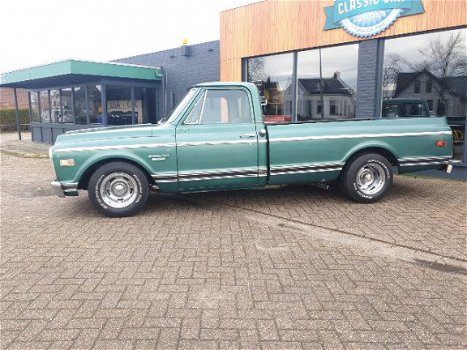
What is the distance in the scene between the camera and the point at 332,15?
973 cm

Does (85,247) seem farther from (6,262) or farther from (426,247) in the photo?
(426,247)

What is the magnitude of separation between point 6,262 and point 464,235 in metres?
5.51

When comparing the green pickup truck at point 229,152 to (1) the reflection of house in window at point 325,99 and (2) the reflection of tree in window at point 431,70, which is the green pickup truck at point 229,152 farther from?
(1) the reflection of house in window at point 325,99

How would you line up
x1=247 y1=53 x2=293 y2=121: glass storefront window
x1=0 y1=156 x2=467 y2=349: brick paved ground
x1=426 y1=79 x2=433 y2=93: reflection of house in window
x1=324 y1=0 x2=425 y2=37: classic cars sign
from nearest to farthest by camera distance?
x1=0 y1=156 x2=467 y2=349: brick paved ground, x1=324 y1=0 x2=425 y2=37: classic cars sign, x1=426 y1=79 x2=433 y2=93: reflection of house in window, x1=247 y1=53 x2=293 y2=121: glass storefront window

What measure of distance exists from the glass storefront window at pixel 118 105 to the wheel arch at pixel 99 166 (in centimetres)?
1027

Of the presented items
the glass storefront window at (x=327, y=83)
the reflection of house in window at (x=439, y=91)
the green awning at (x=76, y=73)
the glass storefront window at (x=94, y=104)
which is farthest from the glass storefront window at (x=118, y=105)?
the reflection of house in window at (x=439, y=91)

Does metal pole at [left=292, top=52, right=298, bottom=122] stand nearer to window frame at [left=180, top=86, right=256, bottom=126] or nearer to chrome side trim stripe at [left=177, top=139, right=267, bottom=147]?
window frame at [left=180, top=86, right=256, bottom=126]

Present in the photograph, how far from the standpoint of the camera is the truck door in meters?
5.74

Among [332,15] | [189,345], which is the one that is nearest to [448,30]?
[332,15]

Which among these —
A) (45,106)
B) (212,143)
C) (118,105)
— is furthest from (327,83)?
(45,106)

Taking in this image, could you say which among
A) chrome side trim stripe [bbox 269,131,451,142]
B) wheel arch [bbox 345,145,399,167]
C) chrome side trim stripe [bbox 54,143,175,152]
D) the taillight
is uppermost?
chrome side trim stripe [bbox 269,131,451,142]

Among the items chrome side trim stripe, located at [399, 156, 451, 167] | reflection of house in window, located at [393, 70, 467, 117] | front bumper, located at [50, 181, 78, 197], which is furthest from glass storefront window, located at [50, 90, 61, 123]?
chrome side trim stripe, located at [399, 156, 451, 167]

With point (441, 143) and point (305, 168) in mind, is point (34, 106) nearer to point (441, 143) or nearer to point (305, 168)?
point (305, 168)

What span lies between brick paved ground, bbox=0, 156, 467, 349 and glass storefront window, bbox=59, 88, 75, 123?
36.6 ft
